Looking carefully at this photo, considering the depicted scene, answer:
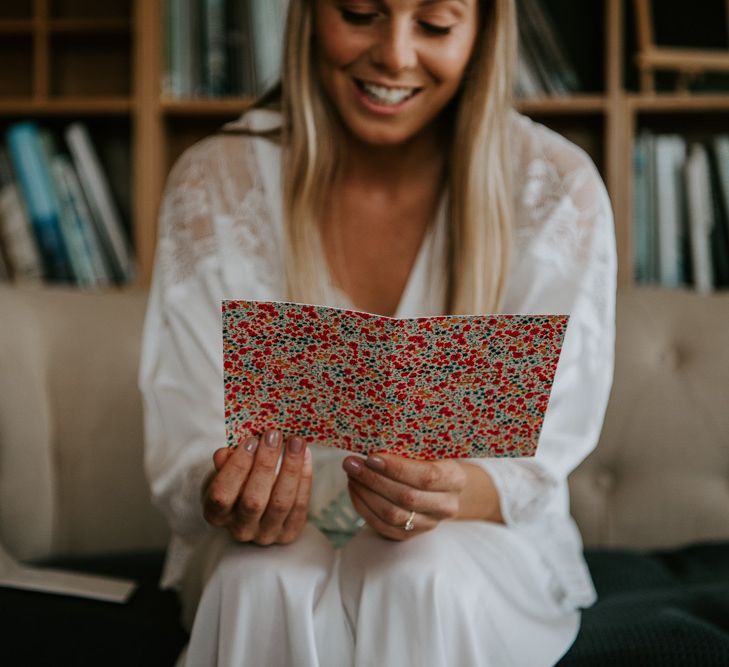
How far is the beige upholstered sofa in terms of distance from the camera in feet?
5.01

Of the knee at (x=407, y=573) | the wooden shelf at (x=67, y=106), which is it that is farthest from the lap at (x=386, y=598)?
the wooden shelf at (x=67, y=106)

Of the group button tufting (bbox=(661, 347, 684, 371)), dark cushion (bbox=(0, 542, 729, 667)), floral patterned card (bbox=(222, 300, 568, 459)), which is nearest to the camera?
floral patterned card (bbox=(222, 300, 568, 459))

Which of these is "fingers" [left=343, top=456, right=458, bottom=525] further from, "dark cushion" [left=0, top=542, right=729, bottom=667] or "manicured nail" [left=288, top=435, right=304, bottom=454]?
"dark cushion" [left=0, top=542, right=729, bottom=667]

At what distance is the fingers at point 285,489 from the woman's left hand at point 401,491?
54 mm

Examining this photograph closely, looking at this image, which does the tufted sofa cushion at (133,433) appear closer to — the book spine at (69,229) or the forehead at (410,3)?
the book spine at (69,229)

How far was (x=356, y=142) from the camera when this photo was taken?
144cm

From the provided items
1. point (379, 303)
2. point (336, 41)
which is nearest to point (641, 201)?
point (379, 303)

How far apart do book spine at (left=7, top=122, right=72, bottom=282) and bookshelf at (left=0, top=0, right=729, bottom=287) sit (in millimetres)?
83

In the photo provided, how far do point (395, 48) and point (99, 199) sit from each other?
3.31 feet

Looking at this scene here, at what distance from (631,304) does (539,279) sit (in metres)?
0.45

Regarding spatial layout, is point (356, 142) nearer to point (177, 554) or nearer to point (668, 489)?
point (177, 554)

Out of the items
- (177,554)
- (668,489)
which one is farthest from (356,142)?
(668,489)

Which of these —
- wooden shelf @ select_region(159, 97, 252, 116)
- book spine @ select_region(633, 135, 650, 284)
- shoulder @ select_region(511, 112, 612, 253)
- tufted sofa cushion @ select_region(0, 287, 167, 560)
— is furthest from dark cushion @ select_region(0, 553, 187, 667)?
book spine @ select_region(633, 135, 650, 284)

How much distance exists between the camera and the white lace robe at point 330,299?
1.18m
